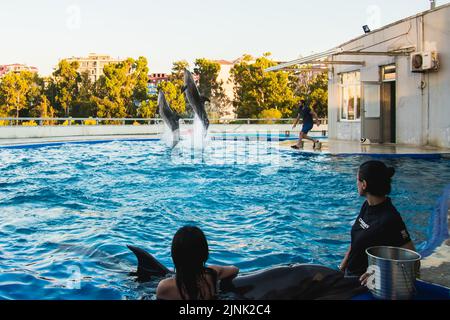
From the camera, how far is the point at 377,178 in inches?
127

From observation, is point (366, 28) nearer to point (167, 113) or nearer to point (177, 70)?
point (167, 113)

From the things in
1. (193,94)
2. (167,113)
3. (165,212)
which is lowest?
(165,212)

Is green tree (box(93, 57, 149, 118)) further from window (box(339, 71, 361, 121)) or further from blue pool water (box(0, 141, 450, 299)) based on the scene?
blue pool water (box(0, 141, 450, 299))

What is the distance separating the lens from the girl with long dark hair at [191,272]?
106 inches

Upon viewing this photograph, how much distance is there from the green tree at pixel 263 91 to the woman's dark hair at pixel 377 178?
1452 inches

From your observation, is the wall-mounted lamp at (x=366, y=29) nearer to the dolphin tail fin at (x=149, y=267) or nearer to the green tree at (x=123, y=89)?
the dolphin tail fin at (x=149, y=267)

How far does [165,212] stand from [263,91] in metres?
34.6

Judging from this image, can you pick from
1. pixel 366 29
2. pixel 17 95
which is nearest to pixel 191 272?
pixel 366 29

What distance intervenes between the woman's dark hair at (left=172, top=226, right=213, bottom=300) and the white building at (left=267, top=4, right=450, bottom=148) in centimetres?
1157

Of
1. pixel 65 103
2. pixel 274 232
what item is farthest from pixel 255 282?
pixel 65 103

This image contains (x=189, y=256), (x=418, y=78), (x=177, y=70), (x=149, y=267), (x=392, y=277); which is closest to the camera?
(x=189, y=256)

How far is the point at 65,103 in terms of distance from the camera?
43.1 m
